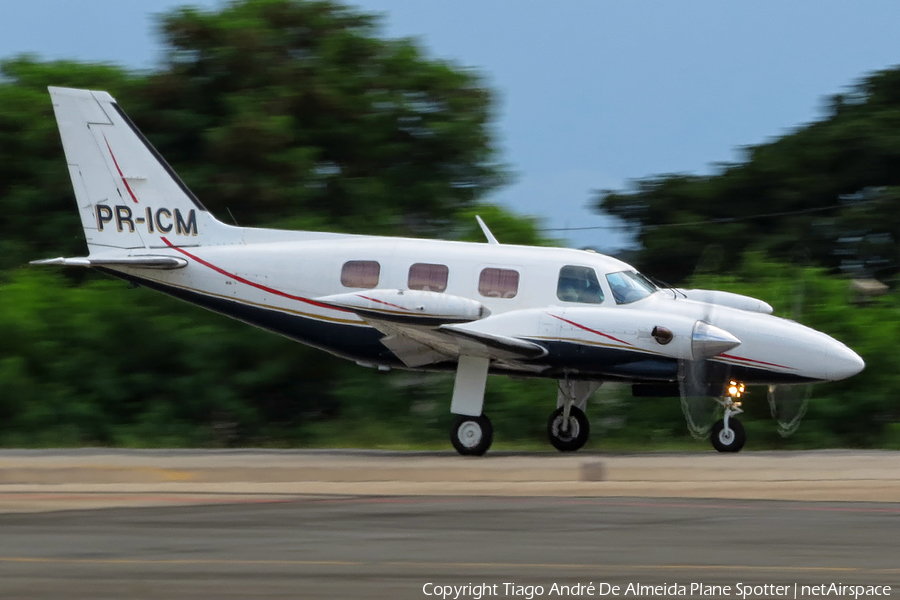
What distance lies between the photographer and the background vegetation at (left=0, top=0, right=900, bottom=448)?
55.4 ft

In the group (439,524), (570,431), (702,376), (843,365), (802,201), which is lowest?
(570,431)

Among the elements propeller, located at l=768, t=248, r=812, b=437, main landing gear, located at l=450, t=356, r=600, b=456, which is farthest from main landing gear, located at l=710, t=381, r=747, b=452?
main landing gear, located at l=450, t=356, r=600, b=456

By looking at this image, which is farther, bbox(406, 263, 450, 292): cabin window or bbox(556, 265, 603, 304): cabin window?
bbox(406, 263, 450, 292): cabin window

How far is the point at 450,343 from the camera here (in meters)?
13.7

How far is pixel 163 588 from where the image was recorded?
609 cm

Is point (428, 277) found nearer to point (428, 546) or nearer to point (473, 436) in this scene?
point (473, 436)

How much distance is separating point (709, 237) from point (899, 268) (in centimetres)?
437

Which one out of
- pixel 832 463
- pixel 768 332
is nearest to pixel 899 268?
pixel 768 332

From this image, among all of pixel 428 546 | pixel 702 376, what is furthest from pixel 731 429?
pixel 428 546

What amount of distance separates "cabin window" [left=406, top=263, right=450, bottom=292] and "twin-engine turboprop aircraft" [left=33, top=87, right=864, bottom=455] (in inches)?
0.7

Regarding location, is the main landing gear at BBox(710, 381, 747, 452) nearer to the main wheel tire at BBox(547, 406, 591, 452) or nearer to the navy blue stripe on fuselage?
the main wheel tire at BBox(547, 406, 591, 452)

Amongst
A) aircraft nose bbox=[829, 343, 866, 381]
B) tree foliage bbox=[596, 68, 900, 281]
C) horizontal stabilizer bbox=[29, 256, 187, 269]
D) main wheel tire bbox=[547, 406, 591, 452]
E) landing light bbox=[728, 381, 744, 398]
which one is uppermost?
tree foliage bbox=[596, 68, 900, 281]

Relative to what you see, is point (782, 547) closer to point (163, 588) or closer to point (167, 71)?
point (163, 588)

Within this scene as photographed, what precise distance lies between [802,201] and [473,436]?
52.0 ft
